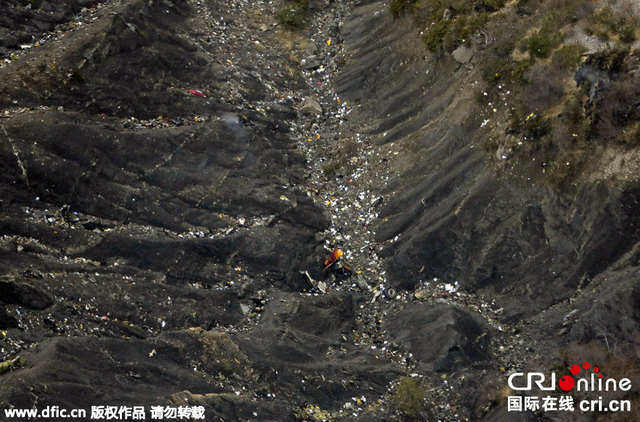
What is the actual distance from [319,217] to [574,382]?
875 cm

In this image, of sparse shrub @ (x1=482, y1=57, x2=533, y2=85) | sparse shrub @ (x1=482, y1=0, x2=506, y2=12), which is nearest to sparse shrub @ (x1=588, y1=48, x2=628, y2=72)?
sparse shrub @ (x1=482, y1=57, x2=533, y2=85)

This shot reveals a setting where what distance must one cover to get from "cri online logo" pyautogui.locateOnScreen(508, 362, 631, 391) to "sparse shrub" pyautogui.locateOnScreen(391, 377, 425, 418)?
229 centimetres

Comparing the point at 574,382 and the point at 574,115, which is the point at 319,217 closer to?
the point at 574,115

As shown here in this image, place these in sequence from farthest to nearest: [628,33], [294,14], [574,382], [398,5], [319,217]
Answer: [294,14] → [398,5] → [319,217] → [628,33] → [574,382]

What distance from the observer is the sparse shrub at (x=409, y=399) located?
58.4 ft

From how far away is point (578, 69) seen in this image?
20.3 m

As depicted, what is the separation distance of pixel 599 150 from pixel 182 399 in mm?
12468

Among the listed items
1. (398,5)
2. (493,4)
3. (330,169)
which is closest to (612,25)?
(493,4)

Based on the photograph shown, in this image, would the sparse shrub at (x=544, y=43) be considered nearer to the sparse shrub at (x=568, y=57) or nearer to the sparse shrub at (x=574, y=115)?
the sparse shrub at (x=568, y=57)

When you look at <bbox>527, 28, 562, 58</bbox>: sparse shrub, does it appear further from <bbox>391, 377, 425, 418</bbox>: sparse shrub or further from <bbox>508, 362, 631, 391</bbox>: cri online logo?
<bbox>391, 377, 425, 418</bbox>: sparse shrub

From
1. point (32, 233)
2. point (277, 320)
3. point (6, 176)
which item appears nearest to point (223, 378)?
point (277, 320)

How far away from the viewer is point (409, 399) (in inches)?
704

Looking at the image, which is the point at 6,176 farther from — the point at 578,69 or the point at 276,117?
the point at 578,69

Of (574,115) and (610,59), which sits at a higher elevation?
(610,59)
